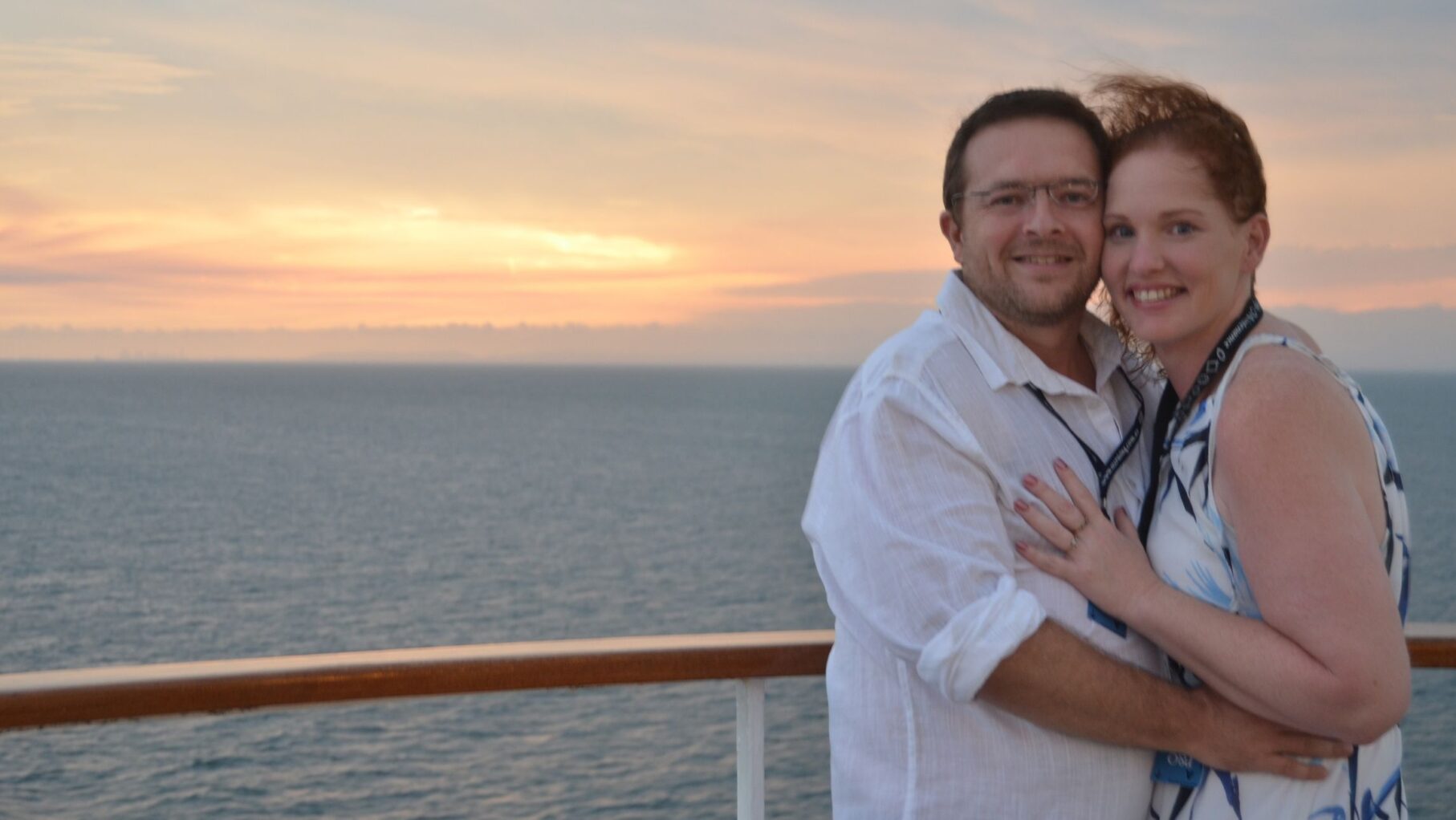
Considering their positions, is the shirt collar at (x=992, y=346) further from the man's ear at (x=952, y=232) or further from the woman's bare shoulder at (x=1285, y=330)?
the woman's bare shoulder at (x=1285, y=330)

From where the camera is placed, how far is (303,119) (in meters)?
68.8

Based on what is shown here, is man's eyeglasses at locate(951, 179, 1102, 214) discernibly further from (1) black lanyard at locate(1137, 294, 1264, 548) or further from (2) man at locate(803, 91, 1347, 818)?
(1) black lanyard at locate(1137, 294, 1264, 548)

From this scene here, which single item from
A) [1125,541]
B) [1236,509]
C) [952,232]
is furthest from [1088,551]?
[952,232]

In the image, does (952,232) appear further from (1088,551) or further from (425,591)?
(425,591)

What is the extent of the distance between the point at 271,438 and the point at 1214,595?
3418 inches

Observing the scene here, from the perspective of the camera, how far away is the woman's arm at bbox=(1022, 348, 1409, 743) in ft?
4.98

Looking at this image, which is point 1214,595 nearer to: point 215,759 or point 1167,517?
point 1167,517

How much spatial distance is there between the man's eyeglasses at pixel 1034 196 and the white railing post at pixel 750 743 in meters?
0.82

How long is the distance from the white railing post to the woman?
1.57 ft

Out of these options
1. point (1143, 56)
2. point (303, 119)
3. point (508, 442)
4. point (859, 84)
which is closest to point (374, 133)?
point (303, 119)

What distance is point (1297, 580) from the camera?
1.53m

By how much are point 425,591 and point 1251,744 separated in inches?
1553

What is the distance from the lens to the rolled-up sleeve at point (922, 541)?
159cm

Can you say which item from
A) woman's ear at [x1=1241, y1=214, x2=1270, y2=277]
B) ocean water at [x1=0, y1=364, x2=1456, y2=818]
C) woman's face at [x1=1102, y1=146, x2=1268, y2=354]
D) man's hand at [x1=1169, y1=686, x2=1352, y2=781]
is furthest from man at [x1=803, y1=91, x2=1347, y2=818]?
ocean water at [x1=0, y1=364, x2=1456, y2=818]
